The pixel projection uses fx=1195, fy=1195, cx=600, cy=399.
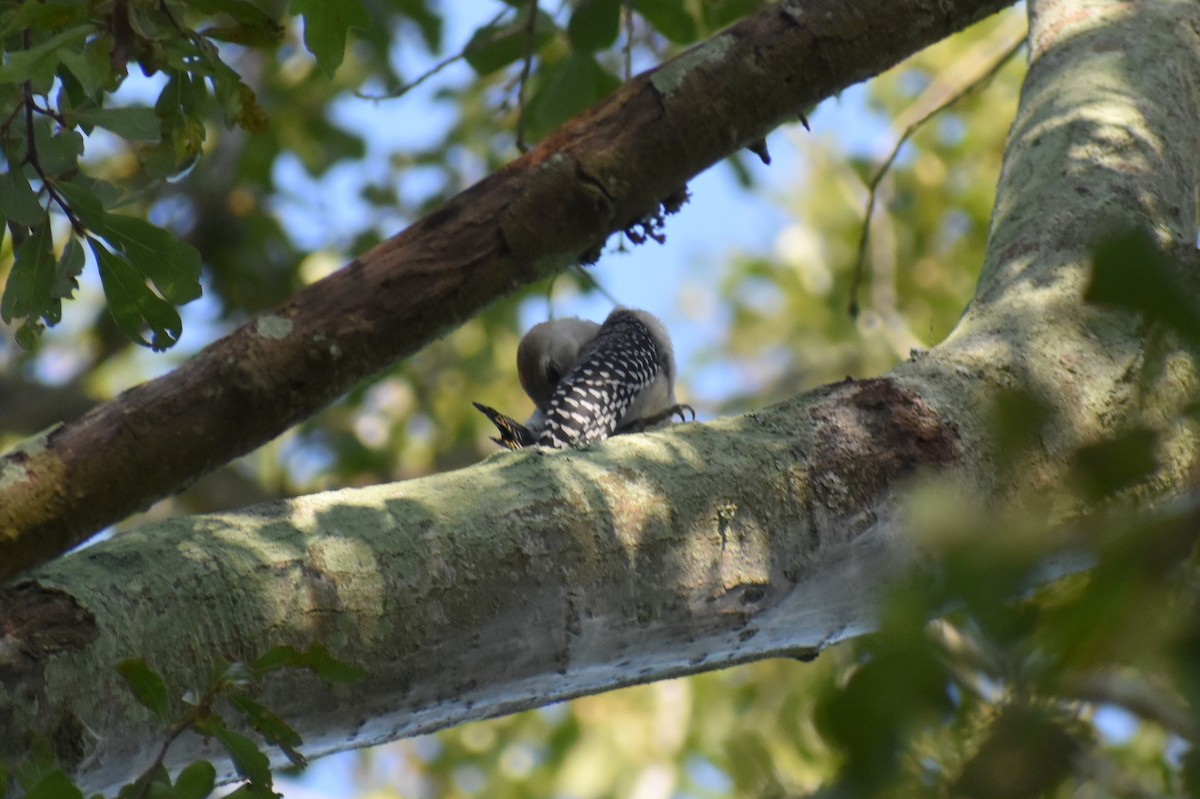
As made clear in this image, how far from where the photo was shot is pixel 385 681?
1.99 metres

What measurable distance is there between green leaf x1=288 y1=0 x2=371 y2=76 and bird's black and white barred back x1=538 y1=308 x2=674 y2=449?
2.25 metres

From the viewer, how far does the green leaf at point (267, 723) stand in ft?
5.55

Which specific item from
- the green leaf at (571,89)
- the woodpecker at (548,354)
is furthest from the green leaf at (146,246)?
the woodpecker at (548,354)

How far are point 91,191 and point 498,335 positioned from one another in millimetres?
6322

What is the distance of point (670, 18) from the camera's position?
397 cm

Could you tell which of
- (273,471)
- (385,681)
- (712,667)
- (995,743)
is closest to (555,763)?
(273,471)

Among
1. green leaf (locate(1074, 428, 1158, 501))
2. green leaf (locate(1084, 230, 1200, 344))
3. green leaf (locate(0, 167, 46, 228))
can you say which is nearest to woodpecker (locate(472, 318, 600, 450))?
green leaf (locate(0, 167, 46, 228))

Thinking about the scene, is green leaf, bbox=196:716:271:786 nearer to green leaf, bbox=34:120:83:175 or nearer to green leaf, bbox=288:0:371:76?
green leaf, bbox=34:120:83:175

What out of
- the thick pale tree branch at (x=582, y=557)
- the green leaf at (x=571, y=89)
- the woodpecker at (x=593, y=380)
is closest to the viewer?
the thick pale tree branch at (x=582, y=557)

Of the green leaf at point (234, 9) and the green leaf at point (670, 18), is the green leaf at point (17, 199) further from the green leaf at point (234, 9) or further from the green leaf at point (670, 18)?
the green leaf at point (670, 18)

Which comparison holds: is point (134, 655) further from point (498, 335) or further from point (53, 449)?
point (498, 335)

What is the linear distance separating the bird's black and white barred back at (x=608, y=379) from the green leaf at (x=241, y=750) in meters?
2.66

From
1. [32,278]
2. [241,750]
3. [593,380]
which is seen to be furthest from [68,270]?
[593,380]

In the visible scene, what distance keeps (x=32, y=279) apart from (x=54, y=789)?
1.15 m
